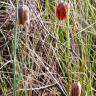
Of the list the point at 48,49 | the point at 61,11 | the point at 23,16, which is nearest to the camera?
the point at 23,16

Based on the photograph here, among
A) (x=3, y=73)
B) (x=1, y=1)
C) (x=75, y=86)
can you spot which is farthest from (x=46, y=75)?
(x=1, y=1)

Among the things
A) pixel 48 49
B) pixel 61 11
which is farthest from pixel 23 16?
pixel 48 49

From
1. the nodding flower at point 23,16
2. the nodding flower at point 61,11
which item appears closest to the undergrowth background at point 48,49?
the nodding flower at point 61,11

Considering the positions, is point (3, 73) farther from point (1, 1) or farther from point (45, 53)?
point (1, 1)

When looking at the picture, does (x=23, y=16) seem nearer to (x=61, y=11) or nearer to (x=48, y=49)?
(x=61, y=11)

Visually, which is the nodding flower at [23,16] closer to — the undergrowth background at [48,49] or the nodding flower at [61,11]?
the nodding flower at [61,11]

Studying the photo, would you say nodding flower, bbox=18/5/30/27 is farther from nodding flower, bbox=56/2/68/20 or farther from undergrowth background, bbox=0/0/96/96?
undergrowth background, bbox=0/0/96/96

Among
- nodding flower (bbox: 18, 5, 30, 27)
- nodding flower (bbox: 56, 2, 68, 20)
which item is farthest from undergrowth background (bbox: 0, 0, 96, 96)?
nodding flower (bbox: 18, 5, 30, 27)

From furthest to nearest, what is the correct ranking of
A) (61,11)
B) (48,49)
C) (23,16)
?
1. (48,49)
2. (61,11)
3. (23,16)
